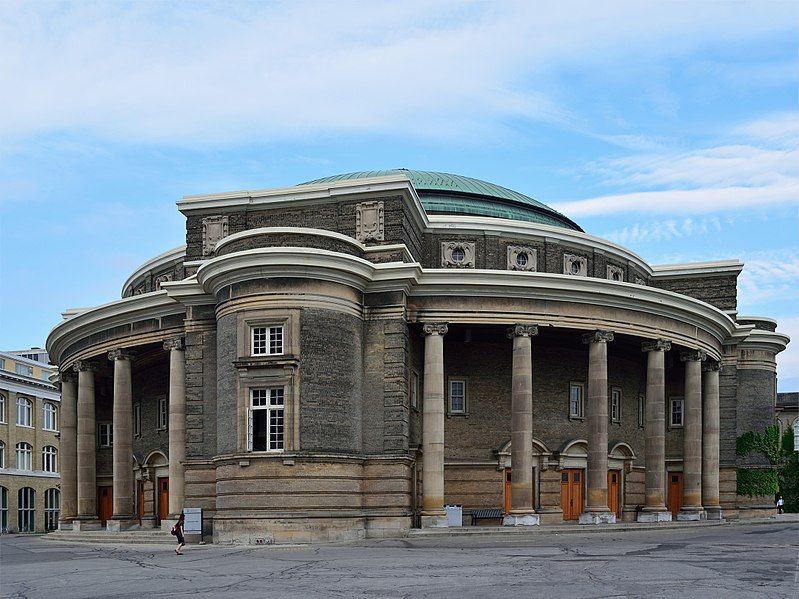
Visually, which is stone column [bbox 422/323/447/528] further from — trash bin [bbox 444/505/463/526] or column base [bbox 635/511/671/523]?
column base [bbox 635/511/671/523]

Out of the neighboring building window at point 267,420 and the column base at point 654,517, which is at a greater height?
the neighboring building window at point 267,420

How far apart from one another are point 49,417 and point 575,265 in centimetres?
5397

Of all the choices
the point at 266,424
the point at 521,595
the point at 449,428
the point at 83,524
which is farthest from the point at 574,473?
the point at 521,595

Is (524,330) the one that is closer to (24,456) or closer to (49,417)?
(24,456)

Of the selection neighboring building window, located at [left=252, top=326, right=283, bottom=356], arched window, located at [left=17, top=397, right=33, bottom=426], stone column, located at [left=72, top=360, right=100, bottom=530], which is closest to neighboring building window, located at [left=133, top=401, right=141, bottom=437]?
stone column, located at [left=72, top=360, right=100, bottom=530]

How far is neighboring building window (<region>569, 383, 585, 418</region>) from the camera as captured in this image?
48656mm

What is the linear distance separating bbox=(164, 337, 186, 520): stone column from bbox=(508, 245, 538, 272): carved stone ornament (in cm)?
1632

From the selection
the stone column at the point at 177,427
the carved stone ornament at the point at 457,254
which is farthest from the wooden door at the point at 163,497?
the carved stone ornament at the point at 457,254

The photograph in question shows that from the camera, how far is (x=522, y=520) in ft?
135

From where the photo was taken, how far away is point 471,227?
49.2 m

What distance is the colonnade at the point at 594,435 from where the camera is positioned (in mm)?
41406

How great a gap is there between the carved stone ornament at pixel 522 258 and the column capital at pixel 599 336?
6430 mm

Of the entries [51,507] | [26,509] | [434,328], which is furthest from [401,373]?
[51,507]

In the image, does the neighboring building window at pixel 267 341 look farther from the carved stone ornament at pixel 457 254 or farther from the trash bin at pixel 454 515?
the carved stone ornament at pixel 457 254
